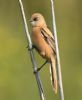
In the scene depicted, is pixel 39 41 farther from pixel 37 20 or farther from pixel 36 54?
pixel 36 54

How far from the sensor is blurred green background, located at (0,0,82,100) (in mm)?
3582

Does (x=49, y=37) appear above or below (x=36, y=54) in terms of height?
above

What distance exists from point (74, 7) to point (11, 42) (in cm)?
46

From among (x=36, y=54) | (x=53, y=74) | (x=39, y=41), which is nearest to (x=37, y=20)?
(x=39, y=41)

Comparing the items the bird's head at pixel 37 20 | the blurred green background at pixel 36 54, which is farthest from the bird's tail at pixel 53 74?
the blurred green background at pixel 36 54

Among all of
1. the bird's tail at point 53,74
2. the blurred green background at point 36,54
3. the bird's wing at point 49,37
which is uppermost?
the bird's wing at point 49,37

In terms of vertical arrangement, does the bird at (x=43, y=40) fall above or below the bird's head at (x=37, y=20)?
below

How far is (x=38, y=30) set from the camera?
2.39 meters

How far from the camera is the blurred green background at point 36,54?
11.8 ft

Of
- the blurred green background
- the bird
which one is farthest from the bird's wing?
the blurred green background

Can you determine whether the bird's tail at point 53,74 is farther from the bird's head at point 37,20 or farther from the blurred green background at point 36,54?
the blurred green background at point 36,54

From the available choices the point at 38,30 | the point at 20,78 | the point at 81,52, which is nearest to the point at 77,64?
the point at 81,52

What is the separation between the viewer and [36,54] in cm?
383

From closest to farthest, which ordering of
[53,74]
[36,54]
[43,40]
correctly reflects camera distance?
[53,74] → [43,40] → [36,54]
